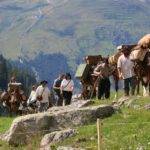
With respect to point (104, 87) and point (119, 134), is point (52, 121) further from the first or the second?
point (104, 87)

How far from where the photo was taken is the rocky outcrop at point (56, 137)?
67.2 feet

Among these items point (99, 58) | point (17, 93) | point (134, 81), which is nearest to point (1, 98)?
point (17, 93)

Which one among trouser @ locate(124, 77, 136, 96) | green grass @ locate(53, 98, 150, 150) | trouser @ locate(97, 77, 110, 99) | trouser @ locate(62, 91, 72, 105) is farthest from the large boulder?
trouser @ locate(62, 91, 72, 105)

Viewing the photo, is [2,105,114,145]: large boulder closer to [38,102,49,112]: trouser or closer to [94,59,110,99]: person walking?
[38,102,49,112]: trouser

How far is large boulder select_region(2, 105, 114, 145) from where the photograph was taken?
74.0 ft

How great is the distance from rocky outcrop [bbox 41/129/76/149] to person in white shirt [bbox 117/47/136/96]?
32.5ft

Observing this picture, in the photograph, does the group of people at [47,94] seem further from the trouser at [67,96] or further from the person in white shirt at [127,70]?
the person in white shirt at [127,70]

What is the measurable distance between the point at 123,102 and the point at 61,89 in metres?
9.04

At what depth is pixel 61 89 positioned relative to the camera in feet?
114

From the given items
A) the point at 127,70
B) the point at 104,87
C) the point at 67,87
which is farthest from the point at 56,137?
the point at 67,87

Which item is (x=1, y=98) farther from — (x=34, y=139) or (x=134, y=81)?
(x=34, y=139)

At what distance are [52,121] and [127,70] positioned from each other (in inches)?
311

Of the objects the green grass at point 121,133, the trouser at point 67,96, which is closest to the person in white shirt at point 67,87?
the trouser at point 67,96

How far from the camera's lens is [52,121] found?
23.5m
